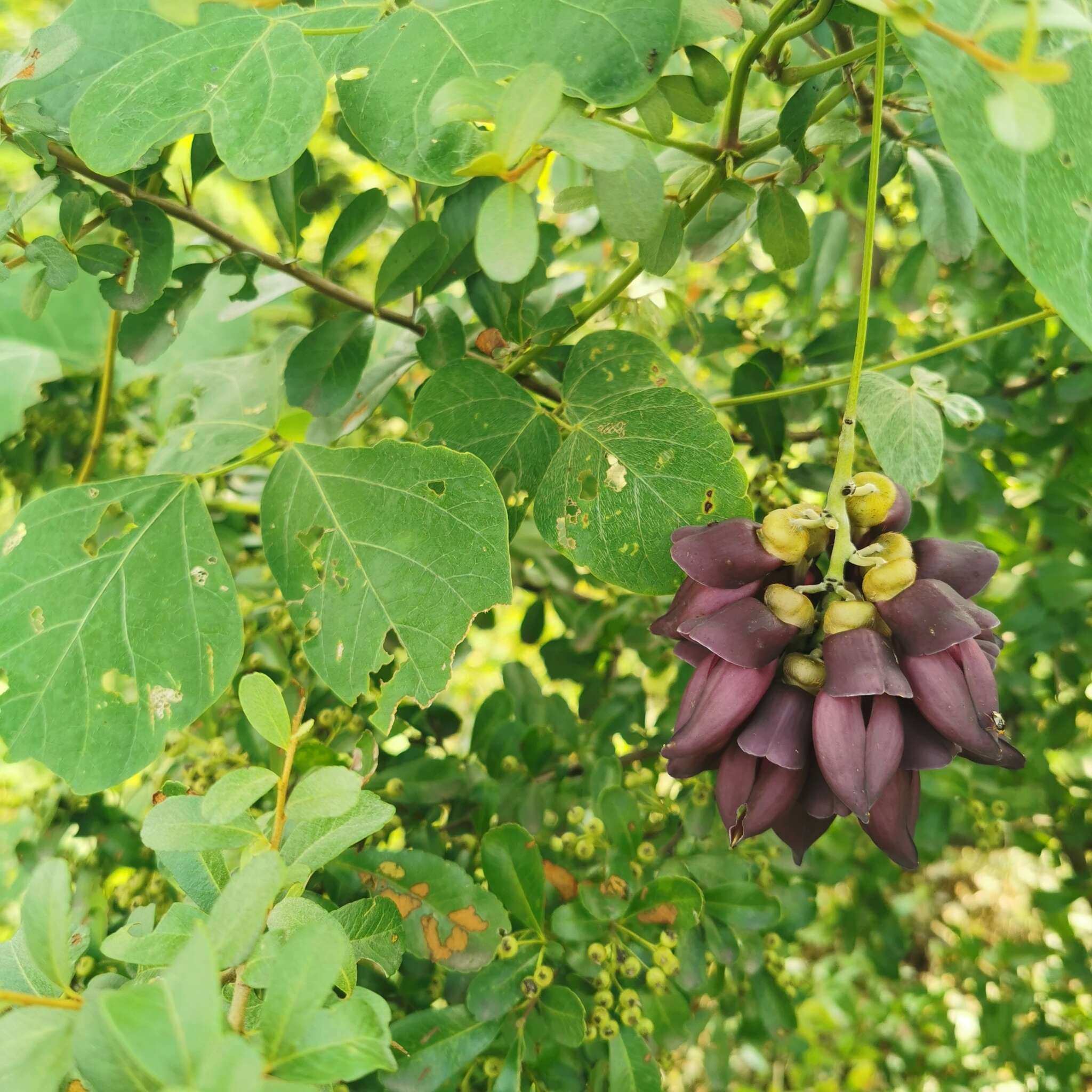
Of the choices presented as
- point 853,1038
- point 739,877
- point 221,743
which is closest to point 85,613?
point 221,743

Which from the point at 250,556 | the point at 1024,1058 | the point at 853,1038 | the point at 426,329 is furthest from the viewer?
the point at 853,1038

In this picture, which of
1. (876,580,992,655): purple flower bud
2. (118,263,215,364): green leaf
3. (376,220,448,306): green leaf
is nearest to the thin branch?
(118,263,215,364): green leaf

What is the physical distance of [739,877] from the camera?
0.97 m

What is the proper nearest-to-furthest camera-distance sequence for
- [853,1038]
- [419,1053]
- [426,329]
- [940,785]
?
[419,1053] < [426,329] < [940,785] < [853,1038]

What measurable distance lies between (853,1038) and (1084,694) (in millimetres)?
1200

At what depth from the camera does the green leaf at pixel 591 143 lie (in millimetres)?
555

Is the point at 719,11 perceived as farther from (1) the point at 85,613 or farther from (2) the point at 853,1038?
(2) the point at 853,1038

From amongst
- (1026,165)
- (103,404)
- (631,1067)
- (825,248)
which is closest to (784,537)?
(1026,165)

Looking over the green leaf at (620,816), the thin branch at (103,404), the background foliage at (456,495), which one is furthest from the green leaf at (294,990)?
the thin branch at (103,404)

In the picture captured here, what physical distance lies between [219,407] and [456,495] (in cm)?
43

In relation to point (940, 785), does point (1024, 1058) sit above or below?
below

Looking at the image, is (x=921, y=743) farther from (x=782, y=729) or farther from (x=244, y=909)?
(x=244, y=909)

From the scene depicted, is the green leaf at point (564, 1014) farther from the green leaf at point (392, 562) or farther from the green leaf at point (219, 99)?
the green leaf at point (219, 99)

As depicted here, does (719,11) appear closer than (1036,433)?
Yes
